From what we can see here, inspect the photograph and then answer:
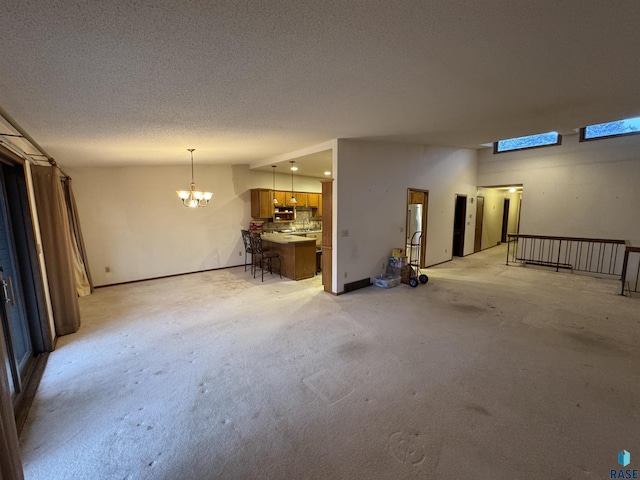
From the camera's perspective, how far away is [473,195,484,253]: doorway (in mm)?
8611

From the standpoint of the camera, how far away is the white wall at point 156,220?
17.4 ft

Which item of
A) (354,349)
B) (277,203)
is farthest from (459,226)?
(354,349)

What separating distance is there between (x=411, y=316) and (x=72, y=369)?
158 inches

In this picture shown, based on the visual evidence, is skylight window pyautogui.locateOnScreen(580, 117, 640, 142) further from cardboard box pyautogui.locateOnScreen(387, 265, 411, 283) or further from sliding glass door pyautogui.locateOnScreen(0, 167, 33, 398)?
sliding glass door pyautogui.locateOnScreen(0, 167, 33, 398)

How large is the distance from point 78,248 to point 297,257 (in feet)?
13.5

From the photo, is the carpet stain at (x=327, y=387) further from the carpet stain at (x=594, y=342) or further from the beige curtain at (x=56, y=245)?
the beige curtain at (x=56, y=245)

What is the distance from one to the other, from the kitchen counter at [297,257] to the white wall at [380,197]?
1270 millimetres

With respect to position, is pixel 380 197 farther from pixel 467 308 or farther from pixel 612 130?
pixel 612 130

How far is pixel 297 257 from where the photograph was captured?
5754mm

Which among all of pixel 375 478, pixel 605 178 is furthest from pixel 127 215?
pixel 605 178

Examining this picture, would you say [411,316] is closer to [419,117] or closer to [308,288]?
[308,288]

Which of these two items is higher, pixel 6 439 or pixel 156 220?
pixel 156 220

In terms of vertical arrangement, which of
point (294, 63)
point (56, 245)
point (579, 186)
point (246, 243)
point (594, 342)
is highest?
point (294, 63)

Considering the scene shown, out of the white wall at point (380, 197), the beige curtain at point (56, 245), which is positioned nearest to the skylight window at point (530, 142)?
the white wall at point (380, 197)
